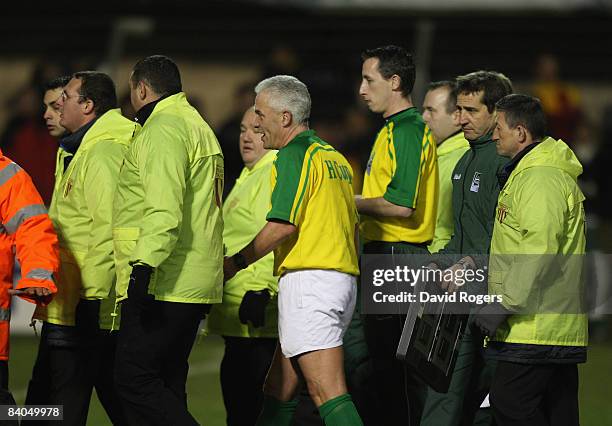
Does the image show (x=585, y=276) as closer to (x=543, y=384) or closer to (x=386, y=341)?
(x=543, y=384)

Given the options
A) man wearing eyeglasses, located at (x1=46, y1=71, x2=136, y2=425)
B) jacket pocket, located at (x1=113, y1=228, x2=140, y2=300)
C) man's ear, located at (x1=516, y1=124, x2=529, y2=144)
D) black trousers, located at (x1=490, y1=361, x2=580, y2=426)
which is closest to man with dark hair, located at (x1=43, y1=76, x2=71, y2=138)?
man wearing eyeglasses, located at (x1=46, y1=71, x2=136, y2=425)

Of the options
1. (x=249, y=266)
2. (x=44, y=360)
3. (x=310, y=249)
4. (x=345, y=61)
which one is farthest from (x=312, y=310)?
(x=345, y=61)

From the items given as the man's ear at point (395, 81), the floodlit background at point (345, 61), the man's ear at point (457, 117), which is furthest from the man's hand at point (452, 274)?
the floodlit background at point (345, 61)

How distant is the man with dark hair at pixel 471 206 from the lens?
7.04 m

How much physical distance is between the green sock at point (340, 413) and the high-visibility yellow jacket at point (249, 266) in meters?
1.27

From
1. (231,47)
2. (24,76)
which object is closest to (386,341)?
(231,47)

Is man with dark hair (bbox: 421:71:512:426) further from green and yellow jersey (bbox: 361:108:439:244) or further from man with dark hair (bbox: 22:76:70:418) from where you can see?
man with dark hair (bbox: 22:76:70:418)

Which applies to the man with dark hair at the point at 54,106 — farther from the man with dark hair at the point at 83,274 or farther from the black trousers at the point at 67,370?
the black trousers at the point at 67,370

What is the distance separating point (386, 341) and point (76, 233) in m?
1.86

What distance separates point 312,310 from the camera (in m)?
6.30

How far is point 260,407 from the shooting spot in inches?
295

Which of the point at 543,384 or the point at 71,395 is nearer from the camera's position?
the point at 543,384

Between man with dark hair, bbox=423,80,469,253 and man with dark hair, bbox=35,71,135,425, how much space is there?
1.99 m

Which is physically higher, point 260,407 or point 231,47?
point 231,47
